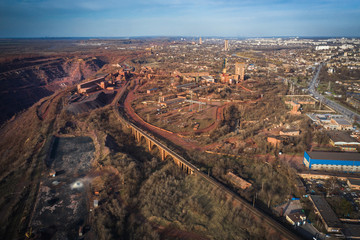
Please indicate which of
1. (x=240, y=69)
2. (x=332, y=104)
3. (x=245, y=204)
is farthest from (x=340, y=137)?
(x=240, y=69)

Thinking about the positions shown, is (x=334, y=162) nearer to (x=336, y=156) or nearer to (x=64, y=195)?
(x=336, y=156)

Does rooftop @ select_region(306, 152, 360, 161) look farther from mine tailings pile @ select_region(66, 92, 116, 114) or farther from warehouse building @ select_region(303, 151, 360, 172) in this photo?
mine tailings pile @ select_region(66, 92, 116, 114)

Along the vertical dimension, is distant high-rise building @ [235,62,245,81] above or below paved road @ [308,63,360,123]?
above

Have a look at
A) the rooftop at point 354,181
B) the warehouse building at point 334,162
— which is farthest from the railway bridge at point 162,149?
the rooftop at point 354,181

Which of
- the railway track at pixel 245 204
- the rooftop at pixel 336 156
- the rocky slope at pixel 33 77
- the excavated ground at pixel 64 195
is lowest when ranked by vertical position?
the excavated ground at pixel 64 195

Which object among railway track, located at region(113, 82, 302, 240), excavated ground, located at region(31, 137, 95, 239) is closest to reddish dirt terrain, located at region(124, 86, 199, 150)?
railway track, located at region(113, 82, 302, 240)

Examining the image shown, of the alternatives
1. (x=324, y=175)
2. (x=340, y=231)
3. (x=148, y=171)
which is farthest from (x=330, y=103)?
(x=148, y=171)

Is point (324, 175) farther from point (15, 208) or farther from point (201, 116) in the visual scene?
point (15, 208)

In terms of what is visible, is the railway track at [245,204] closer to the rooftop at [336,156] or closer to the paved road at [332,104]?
the rooftop at [336,156]
